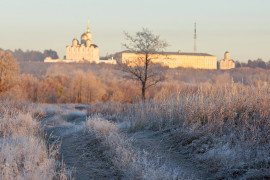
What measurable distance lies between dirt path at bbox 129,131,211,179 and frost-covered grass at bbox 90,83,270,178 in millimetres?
172

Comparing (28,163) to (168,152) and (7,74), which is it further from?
(7,74)

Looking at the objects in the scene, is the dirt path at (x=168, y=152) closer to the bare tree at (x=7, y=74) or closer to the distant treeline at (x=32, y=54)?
the bare tree at (x=7, y=74)

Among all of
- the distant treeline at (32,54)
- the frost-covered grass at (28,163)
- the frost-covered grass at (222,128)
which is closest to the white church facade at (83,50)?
the distant treeline at (32,54)

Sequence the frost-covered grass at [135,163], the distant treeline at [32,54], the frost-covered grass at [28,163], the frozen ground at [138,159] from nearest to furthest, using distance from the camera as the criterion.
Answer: the frost-covered grass at [28,163] < the frost-covered grass at [135,163] < the frozen ground at [138,159] < the distant treeline at [32,54]

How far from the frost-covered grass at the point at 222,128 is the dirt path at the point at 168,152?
17cm

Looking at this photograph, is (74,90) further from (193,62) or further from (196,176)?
(193,62)

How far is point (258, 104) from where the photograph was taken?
9.30 m

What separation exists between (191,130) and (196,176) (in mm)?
2261

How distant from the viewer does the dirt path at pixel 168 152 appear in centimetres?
674

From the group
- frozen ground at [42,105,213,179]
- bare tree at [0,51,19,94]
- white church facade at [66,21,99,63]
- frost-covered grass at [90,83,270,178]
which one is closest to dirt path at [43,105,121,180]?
frozen ground at [42,105,213,179]

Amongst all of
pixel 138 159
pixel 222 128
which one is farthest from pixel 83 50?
pixel 138 159

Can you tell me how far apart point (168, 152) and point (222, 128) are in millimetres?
1349

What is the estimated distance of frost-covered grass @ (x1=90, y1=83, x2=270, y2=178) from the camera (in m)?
6.50

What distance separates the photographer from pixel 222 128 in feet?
27.5
